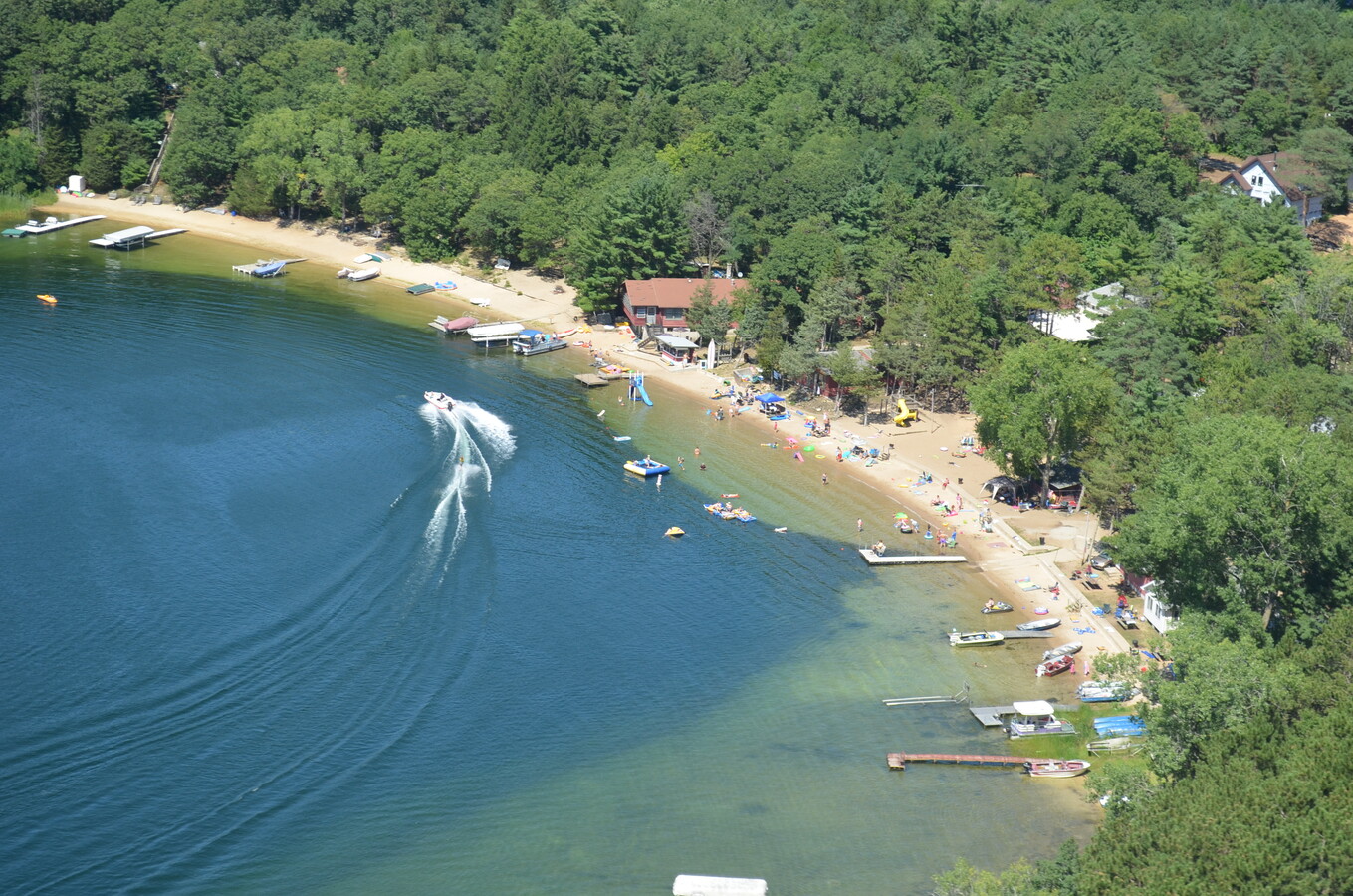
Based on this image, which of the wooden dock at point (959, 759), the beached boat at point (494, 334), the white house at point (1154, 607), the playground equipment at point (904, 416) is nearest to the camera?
the wooden dock at point (959, 759)

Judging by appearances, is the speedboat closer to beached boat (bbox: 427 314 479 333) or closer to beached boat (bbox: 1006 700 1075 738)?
beached boat (bbox: 427 314 479 333)

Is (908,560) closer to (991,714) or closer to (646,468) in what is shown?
(991,714)

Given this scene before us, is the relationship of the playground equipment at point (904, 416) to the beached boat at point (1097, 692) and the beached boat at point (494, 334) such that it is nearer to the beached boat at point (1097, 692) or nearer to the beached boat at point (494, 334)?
the beached boat at point (1097, 692)

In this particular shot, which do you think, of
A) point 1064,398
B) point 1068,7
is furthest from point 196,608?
point 1068,7

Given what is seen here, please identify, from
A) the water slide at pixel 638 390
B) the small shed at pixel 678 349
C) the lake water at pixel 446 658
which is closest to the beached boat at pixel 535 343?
the small shed at pixel 678 349

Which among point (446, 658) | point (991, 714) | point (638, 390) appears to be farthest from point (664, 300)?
point (991, 714)

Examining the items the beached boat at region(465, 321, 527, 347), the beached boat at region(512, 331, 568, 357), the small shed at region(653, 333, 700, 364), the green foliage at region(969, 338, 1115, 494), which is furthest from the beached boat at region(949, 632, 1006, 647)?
the beached boat at region(465, 321, 527, 347)
